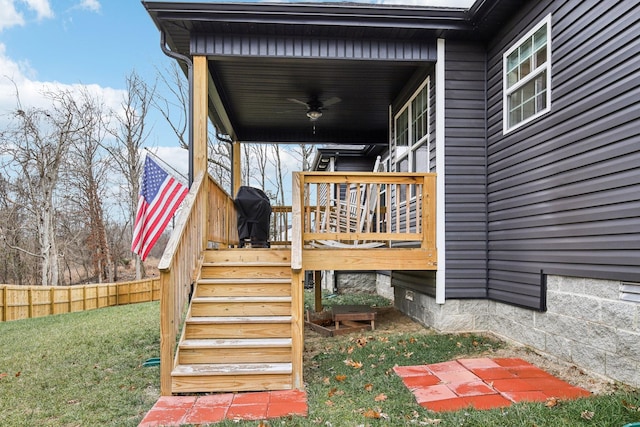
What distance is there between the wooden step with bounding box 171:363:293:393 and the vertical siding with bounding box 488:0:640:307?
2.65 meters

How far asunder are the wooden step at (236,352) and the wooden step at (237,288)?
0.84 m

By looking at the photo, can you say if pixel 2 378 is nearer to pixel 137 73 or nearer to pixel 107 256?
pixel 107 256

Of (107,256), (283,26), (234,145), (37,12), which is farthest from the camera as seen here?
(37,12)

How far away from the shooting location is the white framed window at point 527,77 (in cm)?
435

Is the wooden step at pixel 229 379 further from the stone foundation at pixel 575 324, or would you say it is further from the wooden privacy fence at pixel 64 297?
the wooden privacy fence at pixel 64 297

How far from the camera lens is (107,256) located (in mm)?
20016

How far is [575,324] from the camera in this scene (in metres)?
3.80

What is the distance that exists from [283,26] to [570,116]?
333 centimetres

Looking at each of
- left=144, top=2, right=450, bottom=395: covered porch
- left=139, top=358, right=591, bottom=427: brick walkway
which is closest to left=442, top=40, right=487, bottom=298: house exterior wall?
left=144, top=2, right=450, bottom=395: covered porch

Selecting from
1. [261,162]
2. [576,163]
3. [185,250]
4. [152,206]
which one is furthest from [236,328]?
[261,162]

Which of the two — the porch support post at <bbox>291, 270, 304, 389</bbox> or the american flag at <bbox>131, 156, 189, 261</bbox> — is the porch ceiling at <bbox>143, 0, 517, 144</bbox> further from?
the porch support post at <bbox>291, 270, 304, 389</bbox>

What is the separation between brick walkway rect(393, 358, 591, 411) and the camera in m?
3.17

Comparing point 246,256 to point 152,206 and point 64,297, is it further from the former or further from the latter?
point 64,297

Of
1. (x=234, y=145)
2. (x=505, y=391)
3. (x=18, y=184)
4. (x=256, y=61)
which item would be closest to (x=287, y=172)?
(x=18, y=184)
